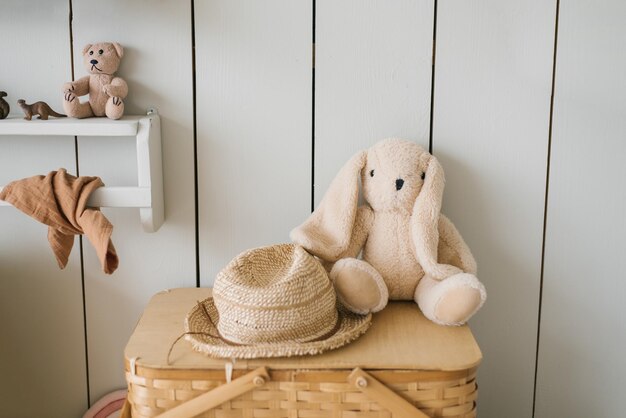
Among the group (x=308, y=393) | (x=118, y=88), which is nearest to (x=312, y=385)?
(x=308, y=393)

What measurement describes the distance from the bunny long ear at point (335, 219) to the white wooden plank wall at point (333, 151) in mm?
72

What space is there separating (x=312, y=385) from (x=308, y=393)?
0.01 metres

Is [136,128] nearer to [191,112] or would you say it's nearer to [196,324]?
[191,112]

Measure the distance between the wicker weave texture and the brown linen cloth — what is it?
0.79 feet

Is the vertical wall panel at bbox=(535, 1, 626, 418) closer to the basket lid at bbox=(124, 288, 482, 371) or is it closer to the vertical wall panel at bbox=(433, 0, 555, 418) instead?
the vertical wall panel at bbox=(433, 0, 555, 418)

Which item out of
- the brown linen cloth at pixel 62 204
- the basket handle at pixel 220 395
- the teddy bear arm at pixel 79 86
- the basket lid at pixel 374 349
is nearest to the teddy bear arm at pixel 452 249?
the basket lid at pixel 374 349

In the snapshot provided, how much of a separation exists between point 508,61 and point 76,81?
744mm

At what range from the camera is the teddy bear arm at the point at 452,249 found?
1131 millimetres

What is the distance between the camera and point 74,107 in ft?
3.66

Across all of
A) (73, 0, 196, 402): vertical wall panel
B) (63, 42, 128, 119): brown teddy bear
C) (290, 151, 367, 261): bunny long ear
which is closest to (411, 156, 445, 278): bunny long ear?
(290, 151, 367, 261): bunny long ear

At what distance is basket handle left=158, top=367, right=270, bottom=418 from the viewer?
3.01 feet

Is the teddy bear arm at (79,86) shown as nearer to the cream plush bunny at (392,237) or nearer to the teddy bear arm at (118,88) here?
the teddy bear arm at (118,88)

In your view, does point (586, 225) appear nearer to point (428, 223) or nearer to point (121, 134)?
point (428, 223)

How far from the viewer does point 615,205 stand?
47.9 inches
